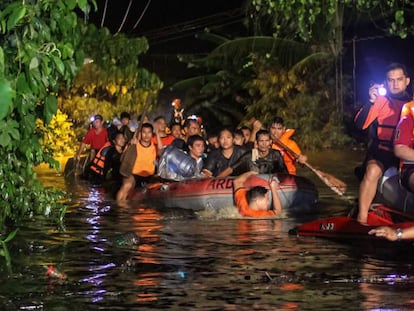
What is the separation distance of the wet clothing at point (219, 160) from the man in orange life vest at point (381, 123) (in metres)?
4.23

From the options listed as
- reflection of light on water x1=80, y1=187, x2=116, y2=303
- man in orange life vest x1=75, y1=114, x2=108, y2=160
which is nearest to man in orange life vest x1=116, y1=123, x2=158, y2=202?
reflection of light on water x1=80, y1=187, x2=116, y2=303

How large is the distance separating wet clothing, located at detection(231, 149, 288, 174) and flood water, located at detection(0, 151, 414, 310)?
0.99 metres

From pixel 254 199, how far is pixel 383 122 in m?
3.47

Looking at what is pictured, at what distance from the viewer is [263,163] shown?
15.6 metres

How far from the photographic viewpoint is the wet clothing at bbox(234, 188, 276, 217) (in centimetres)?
1454

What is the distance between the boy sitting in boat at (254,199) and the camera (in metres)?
14.5

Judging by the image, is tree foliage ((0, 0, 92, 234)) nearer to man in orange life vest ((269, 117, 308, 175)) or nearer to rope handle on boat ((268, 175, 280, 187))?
rope handle on boat ((268, 175, 280, 187))

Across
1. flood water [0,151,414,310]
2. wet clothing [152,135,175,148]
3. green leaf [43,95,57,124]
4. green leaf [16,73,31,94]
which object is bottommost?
flood water [0,151,414,310]

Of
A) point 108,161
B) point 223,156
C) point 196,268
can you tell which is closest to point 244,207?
point 223,156

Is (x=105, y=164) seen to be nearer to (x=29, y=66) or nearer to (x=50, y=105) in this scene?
(x=50, y=105)

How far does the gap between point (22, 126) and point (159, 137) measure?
993cm

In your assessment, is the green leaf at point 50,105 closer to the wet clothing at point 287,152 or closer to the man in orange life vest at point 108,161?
the wet clothing at point 287,152

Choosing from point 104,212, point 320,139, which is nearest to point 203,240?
point 104,212

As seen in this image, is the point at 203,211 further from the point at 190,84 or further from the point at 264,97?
the point at 190,84
